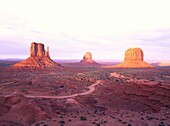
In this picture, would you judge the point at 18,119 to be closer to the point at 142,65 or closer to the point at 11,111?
the point at 11,111

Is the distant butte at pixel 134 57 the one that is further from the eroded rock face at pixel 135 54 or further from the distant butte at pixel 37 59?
the distant butte at pixel 37 59

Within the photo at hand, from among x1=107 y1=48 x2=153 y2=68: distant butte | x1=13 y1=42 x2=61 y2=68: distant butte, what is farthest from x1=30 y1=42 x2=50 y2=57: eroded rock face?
x1=107 y1=48 x2=153 y2=68: distant butte

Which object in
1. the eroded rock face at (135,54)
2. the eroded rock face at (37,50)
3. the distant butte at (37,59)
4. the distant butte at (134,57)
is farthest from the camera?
the eroded rock face at (135,54)

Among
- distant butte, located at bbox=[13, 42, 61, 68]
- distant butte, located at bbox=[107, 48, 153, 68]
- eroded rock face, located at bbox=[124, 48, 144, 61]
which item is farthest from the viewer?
eroded rock face, located at bbox=[124, 48, 144, 61]

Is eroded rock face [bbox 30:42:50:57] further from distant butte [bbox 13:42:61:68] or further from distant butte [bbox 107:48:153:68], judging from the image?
distant butte [bbox 107:48:153:68]

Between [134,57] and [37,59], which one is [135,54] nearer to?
[134,57]

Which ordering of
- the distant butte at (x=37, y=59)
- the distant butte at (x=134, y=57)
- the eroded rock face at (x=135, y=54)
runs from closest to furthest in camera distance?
1. the distant butte at (x=37, y=59)
2. the distant butte at (x=134, y=57)
3. the eroded rock face at (x=135, y=54)

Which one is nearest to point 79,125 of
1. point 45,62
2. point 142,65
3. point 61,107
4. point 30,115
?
point 30,115

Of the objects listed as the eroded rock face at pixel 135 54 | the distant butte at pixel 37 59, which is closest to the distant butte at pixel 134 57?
the eroded rock face at pixel 135 54

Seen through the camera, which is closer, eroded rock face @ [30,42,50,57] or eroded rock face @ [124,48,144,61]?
eroded rock face @ [30,42,50,57]

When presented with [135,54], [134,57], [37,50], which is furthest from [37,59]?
[135,54]

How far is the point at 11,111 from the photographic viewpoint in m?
35.1

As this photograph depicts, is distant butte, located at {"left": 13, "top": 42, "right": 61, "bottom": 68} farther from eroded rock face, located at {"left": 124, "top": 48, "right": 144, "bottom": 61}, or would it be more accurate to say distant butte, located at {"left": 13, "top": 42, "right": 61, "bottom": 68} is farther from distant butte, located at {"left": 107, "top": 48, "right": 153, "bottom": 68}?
eroded rock face, located at {"left": 124, "top": 48, "right": 144, "bottom": 61}

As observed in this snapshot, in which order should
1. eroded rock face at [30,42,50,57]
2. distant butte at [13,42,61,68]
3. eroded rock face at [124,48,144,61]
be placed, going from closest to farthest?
distant butte at [13,42,61,68] < eroded rock face at [30,42,50,57] < eroded rock face at [124,48,144,61]
